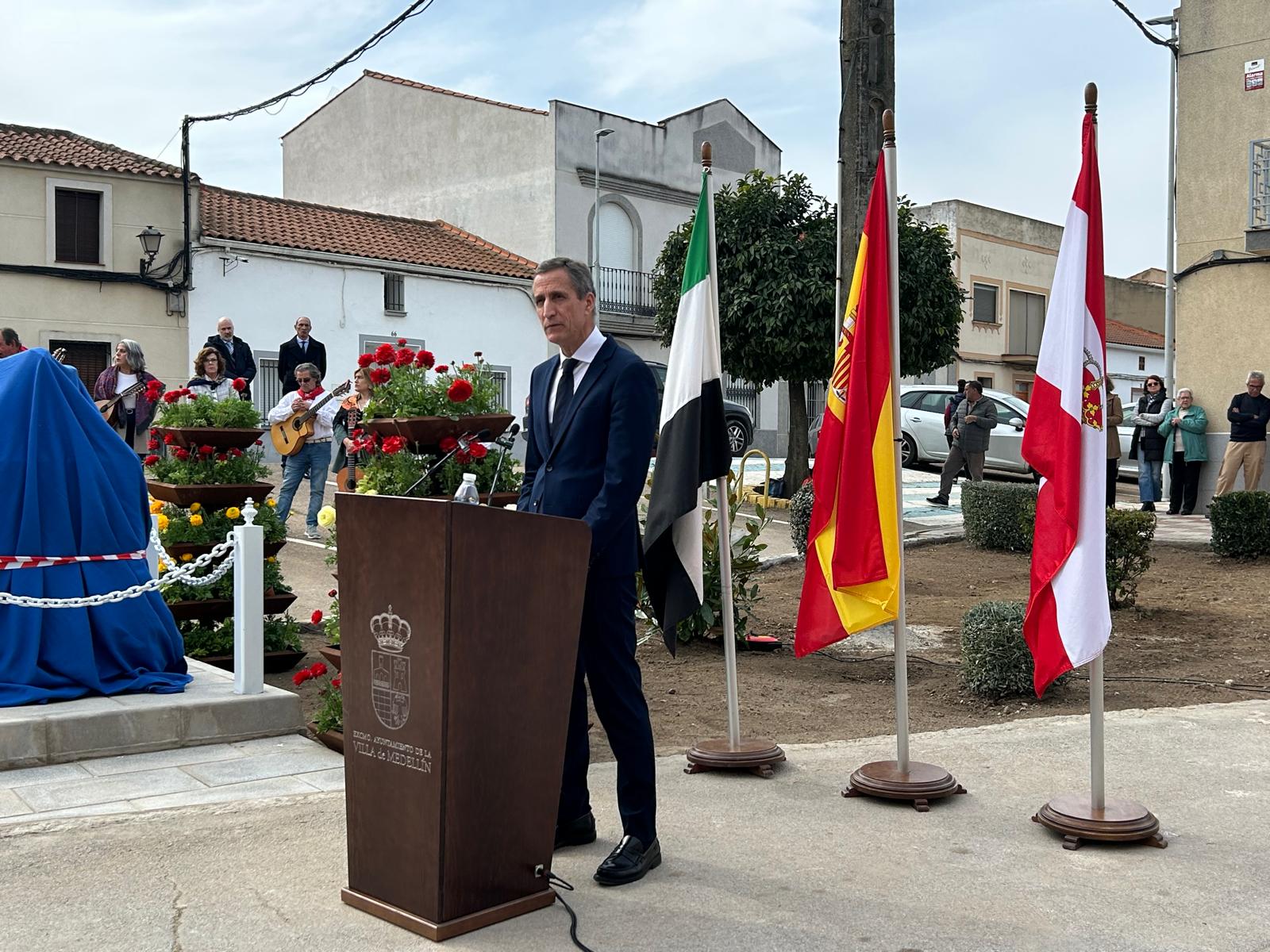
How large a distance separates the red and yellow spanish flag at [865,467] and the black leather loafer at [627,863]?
126cm

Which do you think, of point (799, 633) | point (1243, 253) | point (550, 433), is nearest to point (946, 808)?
point (799, 633)

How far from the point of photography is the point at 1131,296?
48719 mm

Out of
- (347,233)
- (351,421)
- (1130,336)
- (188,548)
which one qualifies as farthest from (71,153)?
(1130,336)

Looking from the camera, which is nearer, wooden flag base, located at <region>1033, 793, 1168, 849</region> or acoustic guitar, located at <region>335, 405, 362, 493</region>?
wooden flag base, located at <region>1033, 793, 1168, 849</region>

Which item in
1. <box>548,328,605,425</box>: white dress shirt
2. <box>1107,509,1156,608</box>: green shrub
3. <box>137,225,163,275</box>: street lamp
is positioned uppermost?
<box>137,225,163,275</box>: street lamp

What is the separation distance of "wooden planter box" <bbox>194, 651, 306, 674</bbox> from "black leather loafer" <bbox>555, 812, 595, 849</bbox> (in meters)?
3.98

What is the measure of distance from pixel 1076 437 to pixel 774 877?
1856mm

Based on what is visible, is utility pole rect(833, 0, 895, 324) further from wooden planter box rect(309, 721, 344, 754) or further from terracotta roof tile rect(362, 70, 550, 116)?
terracotta roof tile rect(362, 70, 550, 116)

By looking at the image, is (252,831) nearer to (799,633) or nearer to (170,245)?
(799,633)

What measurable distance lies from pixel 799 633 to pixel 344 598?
2193 millimetres

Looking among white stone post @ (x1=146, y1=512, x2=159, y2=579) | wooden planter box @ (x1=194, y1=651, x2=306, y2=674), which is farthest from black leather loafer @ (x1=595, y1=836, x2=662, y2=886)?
wooden planter box @ (x1=194, y1=651, x2=306, y2=674)

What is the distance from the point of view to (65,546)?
610 cm

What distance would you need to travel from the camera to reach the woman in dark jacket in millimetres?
17906

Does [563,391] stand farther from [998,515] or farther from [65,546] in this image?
[998,515]
